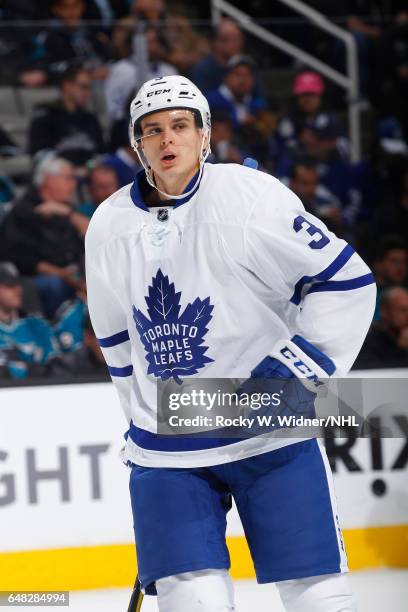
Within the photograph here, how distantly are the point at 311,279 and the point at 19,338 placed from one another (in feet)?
6.79

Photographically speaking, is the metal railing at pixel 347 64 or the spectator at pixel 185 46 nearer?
the spectator at pixel 185 46

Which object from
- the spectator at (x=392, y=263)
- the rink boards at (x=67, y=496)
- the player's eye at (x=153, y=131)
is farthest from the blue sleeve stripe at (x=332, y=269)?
the spectator at (x=392, y=263)

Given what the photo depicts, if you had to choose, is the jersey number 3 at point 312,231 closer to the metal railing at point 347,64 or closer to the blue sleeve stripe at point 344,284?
the blue sleeve stripe at point 344,284

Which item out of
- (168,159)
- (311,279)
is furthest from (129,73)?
(311,279)

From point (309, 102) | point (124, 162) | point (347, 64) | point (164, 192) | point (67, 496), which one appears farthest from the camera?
point (347, 64)

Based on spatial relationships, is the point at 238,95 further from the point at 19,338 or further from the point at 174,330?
the point at 174,330

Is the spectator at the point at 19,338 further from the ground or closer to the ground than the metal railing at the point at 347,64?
closer to the ground

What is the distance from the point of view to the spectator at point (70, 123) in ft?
16.0

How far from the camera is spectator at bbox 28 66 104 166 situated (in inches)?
192

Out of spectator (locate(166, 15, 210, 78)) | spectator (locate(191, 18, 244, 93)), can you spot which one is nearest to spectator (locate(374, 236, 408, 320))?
spectator (locate(191, 18, 244, 93))

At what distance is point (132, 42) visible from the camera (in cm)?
495

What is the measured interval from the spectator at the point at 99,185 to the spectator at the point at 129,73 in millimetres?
321

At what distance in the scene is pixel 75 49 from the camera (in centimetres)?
492

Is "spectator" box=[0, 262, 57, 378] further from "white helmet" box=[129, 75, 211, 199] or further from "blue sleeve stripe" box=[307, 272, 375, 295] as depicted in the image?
"blue sleeve stripe" box=[307, 272, 375, 295]
